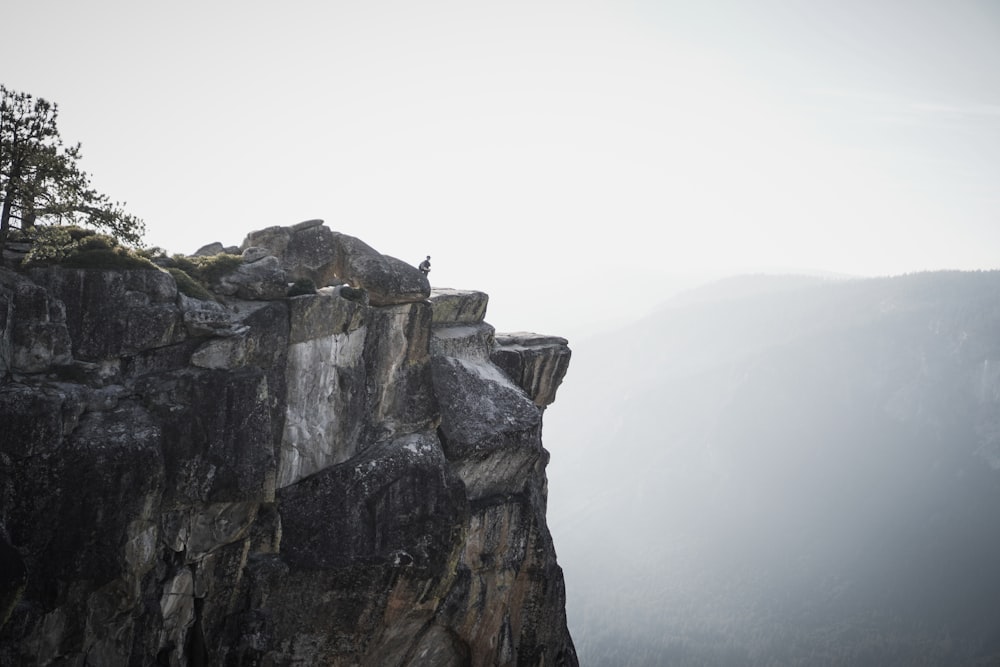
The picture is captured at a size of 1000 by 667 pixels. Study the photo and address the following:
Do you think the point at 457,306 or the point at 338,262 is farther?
the point at 457,306

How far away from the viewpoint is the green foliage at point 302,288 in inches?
1267

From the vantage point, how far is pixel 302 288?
32.5m

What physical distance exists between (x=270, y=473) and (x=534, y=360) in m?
20.2

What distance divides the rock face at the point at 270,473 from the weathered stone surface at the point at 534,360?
314 millimetres

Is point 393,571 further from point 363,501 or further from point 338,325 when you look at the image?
point 338,325

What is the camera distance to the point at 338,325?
108 feet

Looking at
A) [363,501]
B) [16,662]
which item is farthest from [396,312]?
[16,662]

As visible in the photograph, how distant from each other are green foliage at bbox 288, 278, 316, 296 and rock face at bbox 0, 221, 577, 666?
1.82ft

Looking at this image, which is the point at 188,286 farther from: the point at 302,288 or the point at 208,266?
the point at 302,288

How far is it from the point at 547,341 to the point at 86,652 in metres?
32.0

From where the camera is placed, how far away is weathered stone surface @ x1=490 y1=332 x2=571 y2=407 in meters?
42.8

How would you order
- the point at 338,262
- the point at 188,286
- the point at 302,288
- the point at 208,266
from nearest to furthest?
the point at 188,286
the point at 208,266
the point at 302,288
the point at 338,262

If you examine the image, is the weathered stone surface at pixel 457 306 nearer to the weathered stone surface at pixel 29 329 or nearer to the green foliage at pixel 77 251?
the green foliage at pixel 77 251

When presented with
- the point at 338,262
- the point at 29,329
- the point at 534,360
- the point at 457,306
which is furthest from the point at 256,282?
the point at 534,360
